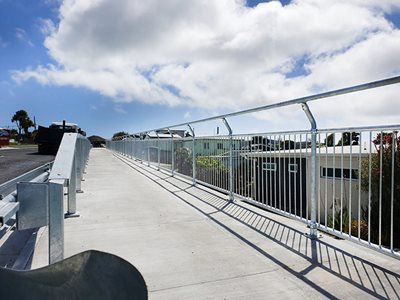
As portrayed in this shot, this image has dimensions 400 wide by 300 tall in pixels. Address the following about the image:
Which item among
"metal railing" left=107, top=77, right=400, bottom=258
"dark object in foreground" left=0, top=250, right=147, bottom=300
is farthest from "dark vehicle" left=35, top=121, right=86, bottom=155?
"dark object in foreground" left=0, top=250, right=147, bottom=300

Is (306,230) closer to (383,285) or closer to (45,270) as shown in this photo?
(383,285)

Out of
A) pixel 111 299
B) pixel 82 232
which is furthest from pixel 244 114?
pixel 111 299

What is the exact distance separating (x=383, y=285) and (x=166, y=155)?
8308mm

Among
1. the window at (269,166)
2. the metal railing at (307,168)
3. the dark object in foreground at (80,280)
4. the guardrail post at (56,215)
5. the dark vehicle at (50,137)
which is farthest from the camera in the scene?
the dark vehicle at (50,137)

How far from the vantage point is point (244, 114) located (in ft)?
16.6

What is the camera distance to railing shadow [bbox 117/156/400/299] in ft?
8.27

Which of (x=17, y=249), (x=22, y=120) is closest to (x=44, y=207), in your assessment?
(x=17, y=249)

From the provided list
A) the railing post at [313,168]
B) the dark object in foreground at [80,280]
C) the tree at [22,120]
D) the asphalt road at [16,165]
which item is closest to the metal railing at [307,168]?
the railing post at [313,168]

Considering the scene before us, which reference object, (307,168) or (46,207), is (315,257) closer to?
(307,168)

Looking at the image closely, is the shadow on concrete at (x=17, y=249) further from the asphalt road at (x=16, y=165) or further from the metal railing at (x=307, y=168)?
the asphalt road at (x=16, y=165)

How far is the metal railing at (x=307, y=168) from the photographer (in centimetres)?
322

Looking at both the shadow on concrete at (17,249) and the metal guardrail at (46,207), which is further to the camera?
the shadow on concrete at (17,249)

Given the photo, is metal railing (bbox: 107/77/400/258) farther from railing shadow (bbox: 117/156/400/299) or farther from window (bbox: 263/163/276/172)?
railing shadow (bbox: 117/156/400/299)

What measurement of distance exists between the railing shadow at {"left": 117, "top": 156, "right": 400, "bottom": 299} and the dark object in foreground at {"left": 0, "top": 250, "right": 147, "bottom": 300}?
1.65 metres
